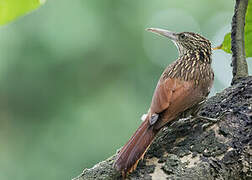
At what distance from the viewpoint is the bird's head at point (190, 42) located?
3.27 metres

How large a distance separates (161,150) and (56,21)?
6.74 m

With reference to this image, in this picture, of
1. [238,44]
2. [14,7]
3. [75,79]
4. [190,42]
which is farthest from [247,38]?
[75,79]

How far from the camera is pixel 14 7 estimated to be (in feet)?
7.09

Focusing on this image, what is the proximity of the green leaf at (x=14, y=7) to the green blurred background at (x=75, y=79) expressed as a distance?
5423 millimetres

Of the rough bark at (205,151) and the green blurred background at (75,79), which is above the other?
the green blurred background at (75,79)

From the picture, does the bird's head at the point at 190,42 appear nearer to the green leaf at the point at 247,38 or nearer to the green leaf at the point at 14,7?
the green leaf at the point at 247,38

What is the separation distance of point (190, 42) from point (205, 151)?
1.65 m

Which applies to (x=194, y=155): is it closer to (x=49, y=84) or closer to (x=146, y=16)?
(x=49, y=84)

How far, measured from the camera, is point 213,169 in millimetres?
1733

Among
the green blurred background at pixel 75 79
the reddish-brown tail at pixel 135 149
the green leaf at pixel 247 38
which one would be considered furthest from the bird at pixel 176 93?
the green blurred background at pixel 75 79

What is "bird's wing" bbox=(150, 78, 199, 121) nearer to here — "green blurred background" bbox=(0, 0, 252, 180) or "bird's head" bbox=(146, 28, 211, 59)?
"bird's head" bbox=(146, 28, 211, 59)

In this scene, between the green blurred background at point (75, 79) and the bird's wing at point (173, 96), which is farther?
the green blurred background at point (75, 79)

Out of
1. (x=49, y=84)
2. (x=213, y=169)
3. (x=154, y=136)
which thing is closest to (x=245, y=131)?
(x=213, y=169)

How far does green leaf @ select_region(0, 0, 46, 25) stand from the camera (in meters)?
2.13
